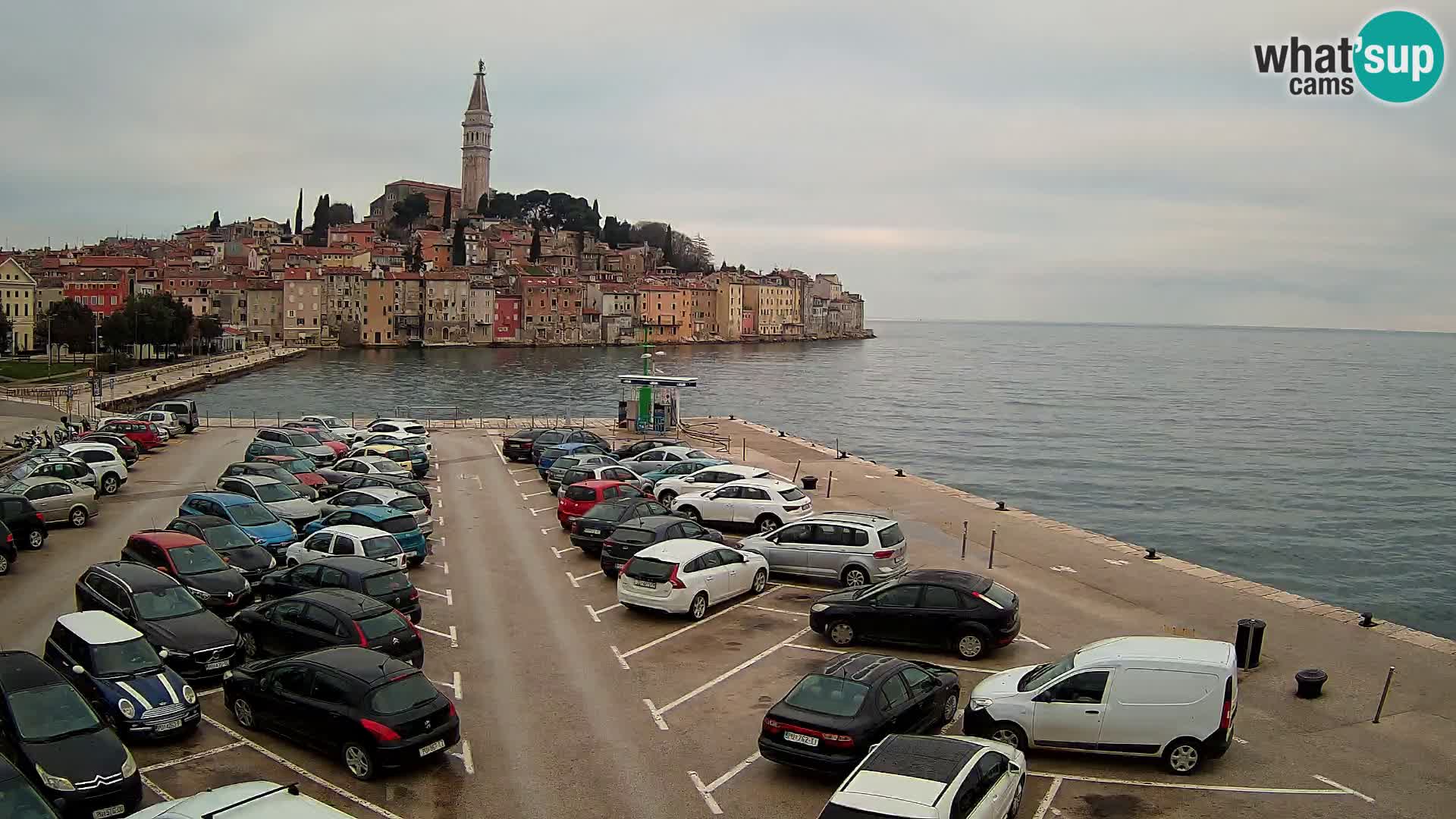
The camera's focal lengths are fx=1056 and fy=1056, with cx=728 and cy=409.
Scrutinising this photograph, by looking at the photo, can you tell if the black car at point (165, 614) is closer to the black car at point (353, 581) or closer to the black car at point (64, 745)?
the black car at point (353, 581)

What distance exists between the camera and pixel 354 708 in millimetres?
9867

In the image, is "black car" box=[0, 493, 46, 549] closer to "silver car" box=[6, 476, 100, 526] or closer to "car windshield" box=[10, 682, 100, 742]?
"silver car" box=[6, 476, 100, 526]

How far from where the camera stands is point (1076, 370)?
137 metres

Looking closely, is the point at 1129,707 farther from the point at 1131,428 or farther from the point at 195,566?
the point at 1131,428

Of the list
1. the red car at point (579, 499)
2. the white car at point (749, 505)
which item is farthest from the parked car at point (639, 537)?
the white car at point (749, 505)

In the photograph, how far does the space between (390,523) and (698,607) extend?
239 inches

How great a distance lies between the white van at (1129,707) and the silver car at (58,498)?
1881 centimetres

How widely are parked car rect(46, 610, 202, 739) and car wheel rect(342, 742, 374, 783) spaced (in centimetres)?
194

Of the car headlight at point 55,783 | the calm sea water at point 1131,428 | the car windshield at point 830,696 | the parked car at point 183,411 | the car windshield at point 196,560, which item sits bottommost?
the calm sea water at point 1131,428

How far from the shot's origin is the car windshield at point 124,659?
35.3 ft

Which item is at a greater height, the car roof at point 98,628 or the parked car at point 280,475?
the car roof at point 98,628

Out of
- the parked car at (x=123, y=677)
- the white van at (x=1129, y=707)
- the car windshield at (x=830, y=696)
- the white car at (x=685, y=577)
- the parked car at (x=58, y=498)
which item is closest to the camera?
the car windshield at (x=830, y=696)

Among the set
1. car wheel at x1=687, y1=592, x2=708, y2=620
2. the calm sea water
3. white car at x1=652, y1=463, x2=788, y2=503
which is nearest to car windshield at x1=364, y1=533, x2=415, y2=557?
car wheel at x1=687, y1=592, x2=708, y2=620

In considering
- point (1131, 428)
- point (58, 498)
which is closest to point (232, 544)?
point (58, 498)
